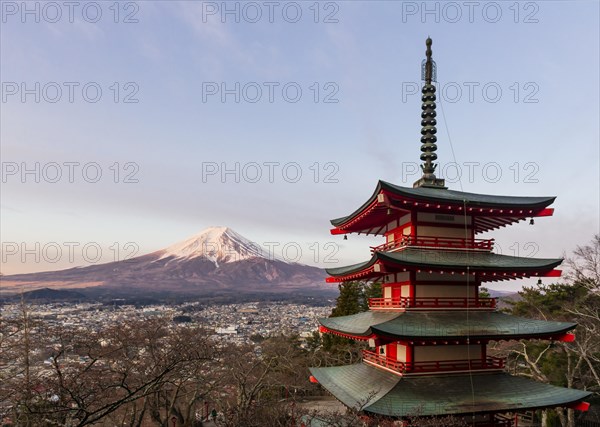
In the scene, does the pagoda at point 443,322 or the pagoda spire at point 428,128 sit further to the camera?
the pagoda spire at point 428,128

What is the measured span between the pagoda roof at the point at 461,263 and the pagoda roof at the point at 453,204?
5.13 feet

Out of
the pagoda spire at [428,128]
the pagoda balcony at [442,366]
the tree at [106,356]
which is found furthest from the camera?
the tree at [106,356]

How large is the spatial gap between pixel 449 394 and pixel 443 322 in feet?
7.70

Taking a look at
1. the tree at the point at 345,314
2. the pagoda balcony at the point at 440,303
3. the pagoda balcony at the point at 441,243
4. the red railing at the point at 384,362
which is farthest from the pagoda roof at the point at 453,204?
the tree at the point at 345,314

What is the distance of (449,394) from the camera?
1314cm

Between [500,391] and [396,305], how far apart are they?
4411 mm

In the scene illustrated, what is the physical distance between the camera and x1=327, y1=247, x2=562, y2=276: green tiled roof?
13.7m

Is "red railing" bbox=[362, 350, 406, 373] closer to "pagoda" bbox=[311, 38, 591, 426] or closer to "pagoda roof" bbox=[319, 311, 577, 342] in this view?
"pagoda" bbox=[311, 38, 591, 426]

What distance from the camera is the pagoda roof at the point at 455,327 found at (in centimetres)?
1312

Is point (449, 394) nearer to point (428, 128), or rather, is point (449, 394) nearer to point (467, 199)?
point (467, 199)

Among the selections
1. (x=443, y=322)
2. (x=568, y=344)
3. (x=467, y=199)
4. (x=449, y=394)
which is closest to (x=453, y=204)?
(x=467, y=199)

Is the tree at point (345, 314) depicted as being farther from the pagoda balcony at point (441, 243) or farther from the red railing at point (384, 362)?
the pagoda balcony at point (441, 243)

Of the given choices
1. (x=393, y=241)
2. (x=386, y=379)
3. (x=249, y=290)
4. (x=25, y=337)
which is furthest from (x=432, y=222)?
(x=249, y=290)

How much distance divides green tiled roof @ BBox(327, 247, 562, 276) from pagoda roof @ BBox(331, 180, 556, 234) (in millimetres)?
1567
